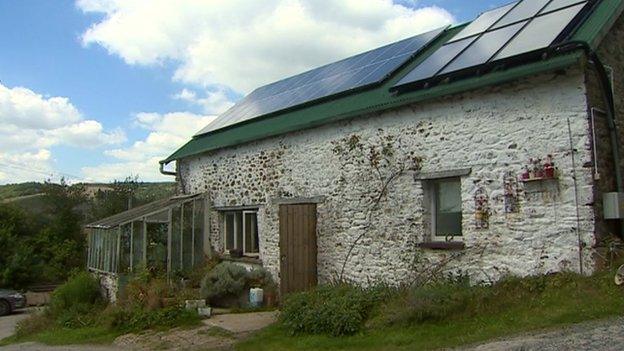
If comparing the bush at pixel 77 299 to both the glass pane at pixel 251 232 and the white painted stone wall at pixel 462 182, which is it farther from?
the white painted stone wall at pixel 462 182

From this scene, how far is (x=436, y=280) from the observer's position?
10266 millimetres

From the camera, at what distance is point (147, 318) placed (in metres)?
12.4

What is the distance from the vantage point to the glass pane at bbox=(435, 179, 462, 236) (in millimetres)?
10672

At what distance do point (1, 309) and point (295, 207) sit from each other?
15.0 meters

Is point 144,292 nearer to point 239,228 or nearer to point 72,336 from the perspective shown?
point 72,336

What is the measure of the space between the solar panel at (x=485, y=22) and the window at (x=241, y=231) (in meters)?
7.40

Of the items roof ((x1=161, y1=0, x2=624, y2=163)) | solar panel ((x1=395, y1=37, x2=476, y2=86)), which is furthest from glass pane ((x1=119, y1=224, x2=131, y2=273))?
solar panel ((x1=395, y1=37, x2=476, y2=86))

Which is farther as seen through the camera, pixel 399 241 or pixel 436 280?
pixel 399 241

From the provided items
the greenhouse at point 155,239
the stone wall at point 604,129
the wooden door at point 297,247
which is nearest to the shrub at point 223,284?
the wooden door at point 297,247

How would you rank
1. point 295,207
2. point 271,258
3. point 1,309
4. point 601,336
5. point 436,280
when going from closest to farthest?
point 601,336 < point 436,280 < point 295,207 < point 271,258 < point 1,309

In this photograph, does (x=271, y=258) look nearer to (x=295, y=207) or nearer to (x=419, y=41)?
(x=295, y=207)

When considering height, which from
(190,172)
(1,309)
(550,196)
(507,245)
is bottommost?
(1,309)

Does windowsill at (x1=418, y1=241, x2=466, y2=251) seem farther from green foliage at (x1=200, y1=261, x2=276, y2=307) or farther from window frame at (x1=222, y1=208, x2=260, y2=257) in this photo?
window frame at (x1=222, y1=208, x2=260, y2=257)

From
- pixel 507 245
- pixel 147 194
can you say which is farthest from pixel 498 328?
pixel 147 194
